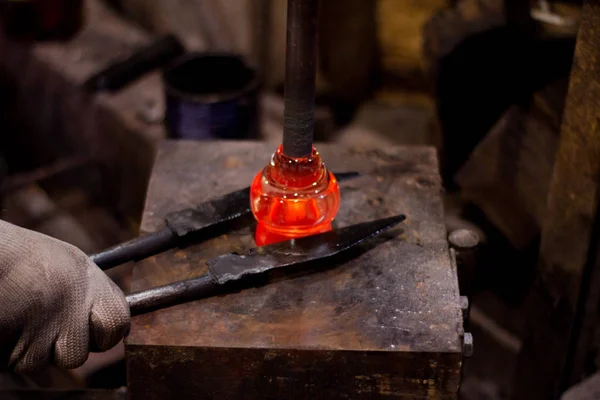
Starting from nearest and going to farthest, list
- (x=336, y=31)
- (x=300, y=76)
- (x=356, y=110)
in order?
(x=300, y=76) < (x=336, y=31) < (x=356, y=110)

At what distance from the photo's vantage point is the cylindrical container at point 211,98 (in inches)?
98.2

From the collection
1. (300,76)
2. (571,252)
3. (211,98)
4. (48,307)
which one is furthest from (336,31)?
(48,307)

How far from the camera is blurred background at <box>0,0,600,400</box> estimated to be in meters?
2.17

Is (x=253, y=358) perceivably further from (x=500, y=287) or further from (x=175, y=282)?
(x=500, y=287)

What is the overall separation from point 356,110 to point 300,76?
7.53 ft

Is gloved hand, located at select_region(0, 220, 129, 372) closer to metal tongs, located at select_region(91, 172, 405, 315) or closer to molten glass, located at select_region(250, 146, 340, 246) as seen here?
metal tongs, located at select_region(91, 172, 405, 315)

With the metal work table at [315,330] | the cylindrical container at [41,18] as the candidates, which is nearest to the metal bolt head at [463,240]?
the metal work table at [315,330]

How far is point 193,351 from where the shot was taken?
50.0 inches

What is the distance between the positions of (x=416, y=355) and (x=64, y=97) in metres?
2.55

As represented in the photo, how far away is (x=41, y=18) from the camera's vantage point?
11.4 ft

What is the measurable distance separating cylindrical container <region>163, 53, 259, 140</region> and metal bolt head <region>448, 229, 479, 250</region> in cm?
114

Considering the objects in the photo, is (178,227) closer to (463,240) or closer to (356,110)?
(463,240)

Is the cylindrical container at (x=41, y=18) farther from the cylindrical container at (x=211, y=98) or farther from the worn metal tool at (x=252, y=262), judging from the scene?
the worn metal tool at (x=252, y=262)

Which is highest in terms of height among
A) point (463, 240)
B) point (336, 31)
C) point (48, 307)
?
point (48, 307)
